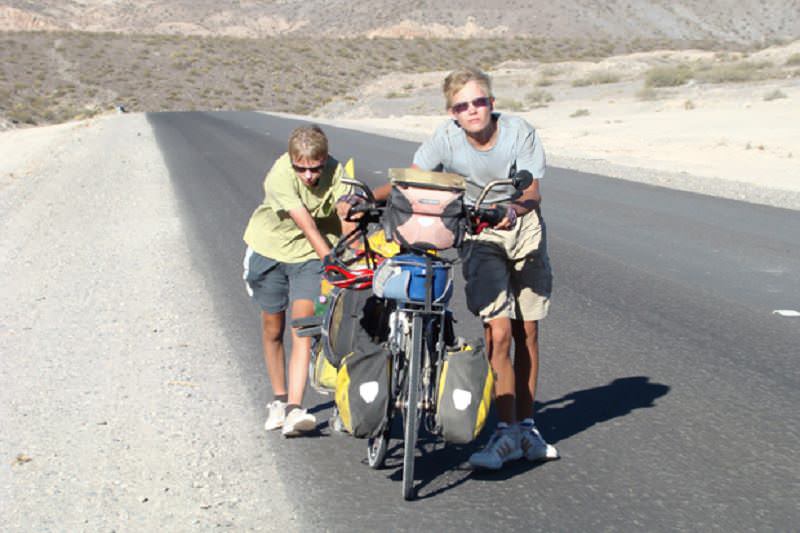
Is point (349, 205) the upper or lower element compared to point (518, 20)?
upper

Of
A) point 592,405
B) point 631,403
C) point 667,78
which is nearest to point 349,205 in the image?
point 592,405

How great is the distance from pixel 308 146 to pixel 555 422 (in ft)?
6.37

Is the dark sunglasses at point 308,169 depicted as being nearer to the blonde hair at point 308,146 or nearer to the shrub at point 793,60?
the blonde hair at point 308,146

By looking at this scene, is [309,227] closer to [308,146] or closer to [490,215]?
[308,146]

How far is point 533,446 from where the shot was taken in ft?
16.7

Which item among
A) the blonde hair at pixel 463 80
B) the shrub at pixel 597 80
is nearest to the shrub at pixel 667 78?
the shrub at pixel 597 80

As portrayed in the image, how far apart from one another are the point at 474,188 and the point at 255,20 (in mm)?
126588

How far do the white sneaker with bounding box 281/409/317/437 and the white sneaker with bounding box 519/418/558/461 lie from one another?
1056mm

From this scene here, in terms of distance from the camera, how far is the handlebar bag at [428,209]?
173 inches

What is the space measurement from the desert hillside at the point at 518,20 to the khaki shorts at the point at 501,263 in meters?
97.1

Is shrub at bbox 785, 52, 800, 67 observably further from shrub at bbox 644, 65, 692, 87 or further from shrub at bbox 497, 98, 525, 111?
shrub at bbox 497, 98, 525, 111

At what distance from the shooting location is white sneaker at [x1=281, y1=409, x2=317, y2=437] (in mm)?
5445

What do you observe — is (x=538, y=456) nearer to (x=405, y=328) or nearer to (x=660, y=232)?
(x=405, y=328)

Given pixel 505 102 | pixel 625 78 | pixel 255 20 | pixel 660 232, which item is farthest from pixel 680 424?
pixel 255 20
